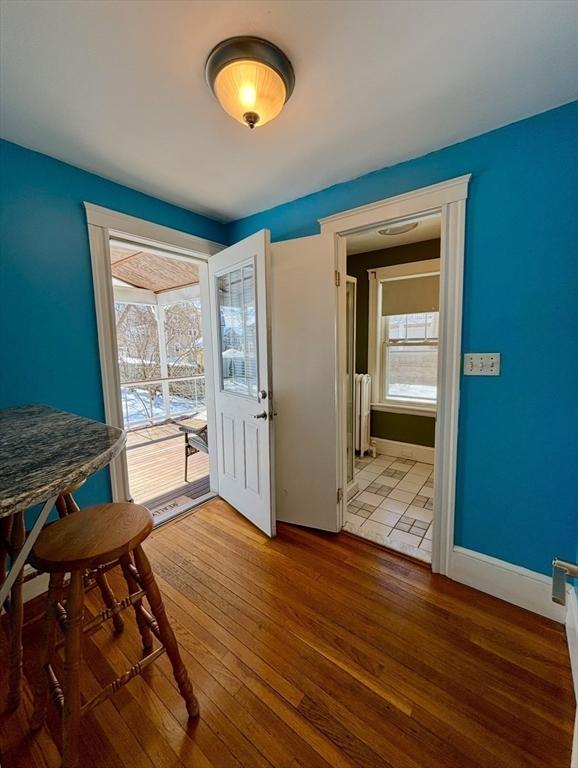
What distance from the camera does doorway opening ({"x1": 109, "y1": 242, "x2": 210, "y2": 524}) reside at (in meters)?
4.50

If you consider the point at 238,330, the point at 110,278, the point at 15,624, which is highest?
the point at 110,278

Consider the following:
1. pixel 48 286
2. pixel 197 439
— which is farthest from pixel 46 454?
pixel 197 439

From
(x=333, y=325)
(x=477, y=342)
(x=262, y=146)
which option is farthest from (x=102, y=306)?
(x=477, y=342)

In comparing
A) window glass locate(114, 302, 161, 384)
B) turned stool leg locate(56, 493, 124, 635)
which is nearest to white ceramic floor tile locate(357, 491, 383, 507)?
turned stool leg locate(56, 493, 124, 635)

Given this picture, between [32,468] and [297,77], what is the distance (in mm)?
1595

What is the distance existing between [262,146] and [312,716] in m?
2.50

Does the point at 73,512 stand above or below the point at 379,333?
below

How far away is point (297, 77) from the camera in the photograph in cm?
117

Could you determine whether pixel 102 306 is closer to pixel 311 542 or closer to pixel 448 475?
pixel 311 542

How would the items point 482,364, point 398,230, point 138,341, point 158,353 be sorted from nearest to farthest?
point 482,364 → point 398,230 → point 138,341 → point 158,353

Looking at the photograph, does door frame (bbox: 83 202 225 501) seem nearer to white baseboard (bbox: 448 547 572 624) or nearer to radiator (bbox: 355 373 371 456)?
white baseboard (bbox: 448 547 572 624)

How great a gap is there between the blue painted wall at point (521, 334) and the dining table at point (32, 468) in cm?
172

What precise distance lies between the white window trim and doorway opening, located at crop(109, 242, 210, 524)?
7.42 feet

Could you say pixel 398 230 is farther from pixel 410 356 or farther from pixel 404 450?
pixel 404 450
